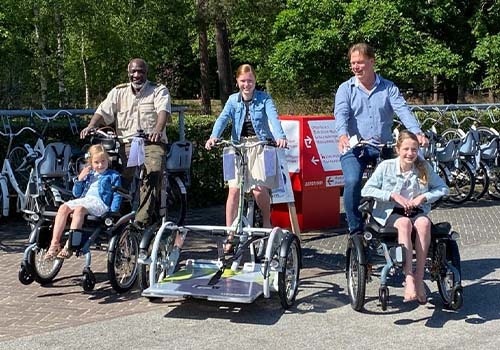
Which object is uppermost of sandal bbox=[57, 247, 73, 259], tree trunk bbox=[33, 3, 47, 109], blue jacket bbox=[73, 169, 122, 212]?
tree trunk bbox=[33, 3, 47, 109]

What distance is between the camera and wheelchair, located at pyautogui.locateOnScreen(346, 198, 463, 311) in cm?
596

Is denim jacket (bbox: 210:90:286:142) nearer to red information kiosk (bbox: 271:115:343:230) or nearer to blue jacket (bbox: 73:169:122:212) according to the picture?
blue jacket (bbox: 73:169:122:212)

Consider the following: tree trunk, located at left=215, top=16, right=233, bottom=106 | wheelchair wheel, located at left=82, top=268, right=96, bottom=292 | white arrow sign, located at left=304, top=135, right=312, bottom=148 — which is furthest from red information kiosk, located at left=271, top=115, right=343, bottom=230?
tree trunk, located at left=215, top=16, right=233, bottom=106

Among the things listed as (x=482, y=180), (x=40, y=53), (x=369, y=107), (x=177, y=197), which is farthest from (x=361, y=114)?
(x=40, y=53)

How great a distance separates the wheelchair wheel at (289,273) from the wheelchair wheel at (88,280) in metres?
1.61

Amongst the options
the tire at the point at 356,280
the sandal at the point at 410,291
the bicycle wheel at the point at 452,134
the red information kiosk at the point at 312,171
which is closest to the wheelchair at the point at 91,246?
the tire at the point at 356,280

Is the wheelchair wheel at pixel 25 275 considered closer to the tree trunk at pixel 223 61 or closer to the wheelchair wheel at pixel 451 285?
the wheelchair wheel at pixel 451 285

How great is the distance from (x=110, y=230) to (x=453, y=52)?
18.9 m

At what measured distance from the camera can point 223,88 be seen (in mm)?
26047

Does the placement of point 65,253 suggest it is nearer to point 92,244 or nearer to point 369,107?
point 92,244

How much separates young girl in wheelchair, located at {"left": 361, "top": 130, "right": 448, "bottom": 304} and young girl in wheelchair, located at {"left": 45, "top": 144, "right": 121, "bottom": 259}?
85.0 inches

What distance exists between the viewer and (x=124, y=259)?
263 inches

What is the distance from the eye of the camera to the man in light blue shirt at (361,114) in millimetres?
6594

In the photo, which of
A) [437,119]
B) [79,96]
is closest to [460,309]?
[437,119]
